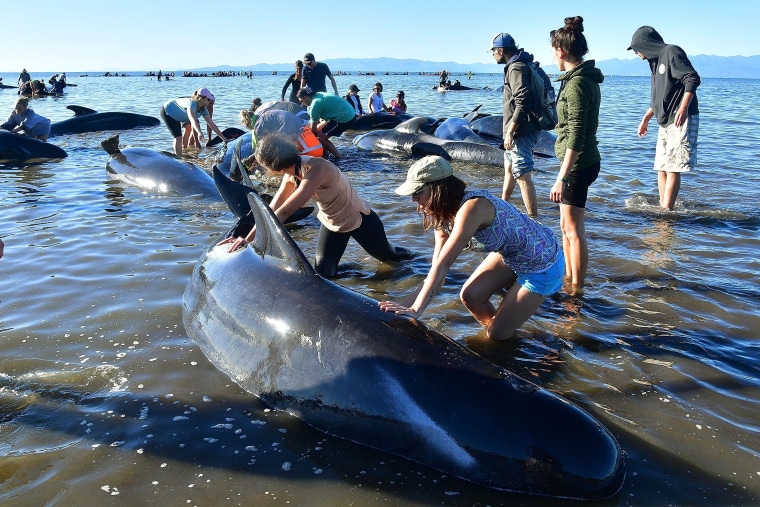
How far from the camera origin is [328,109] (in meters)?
12.2

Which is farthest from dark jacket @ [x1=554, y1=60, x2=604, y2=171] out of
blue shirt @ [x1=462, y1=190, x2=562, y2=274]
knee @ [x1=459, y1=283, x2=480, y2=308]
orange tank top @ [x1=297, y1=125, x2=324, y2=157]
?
orange tank top @ [x1=297, y1=125, x2=324, y2=157]

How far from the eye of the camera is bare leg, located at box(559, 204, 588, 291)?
5.95 meters

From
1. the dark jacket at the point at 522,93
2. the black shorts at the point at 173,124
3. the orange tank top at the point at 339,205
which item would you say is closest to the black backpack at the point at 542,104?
the dark jacket at the point at 522,93

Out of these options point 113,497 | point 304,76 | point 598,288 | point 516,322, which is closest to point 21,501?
point 113,497

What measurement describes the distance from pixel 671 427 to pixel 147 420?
3.36 meters

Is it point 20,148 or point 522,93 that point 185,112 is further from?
point 522,93

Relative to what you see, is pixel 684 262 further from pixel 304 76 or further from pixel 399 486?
pixel 304 76

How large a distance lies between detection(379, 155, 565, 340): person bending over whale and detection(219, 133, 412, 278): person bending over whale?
1.47 metres

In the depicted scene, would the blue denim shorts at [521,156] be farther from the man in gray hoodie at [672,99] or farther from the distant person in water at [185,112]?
the distant person in water at [185,112]

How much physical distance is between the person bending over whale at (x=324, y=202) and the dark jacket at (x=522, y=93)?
2.31 meters

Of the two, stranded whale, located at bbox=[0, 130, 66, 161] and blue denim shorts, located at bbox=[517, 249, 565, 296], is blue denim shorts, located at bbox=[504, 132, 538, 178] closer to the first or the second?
blue denim shorts, located at bbox=[517, 249, 565, 296]

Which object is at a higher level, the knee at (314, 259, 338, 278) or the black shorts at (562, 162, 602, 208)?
the black shorts at (562, 162, 602, 208)

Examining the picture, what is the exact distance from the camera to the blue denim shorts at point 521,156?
7.98 m

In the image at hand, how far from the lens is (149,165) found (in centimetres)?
1164
